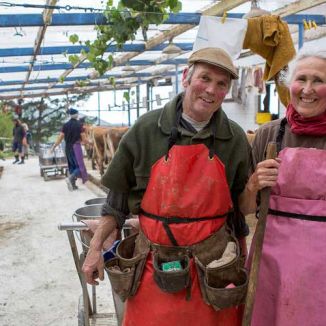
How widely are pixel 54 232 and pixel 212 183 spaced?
5.45 metres

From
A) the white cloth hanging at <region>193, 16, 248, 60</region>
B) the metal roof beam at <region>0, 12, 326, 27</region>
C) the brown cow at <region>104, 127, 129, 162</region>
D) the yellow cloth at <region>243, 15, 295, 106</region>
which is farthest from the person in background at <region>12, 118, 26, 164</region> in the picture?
the yellow cloth at <region>243, 15, 295, 106</region>

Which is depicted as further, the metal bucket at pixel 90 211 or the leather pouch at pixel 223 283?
the metal bucket at pixel 90 211

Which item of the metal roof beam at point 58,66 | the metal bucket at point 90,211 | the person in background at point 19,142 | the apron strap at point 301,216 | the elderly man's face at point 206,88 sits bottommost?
the person in background at point 19,142

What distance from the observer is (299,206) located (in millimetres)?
2037

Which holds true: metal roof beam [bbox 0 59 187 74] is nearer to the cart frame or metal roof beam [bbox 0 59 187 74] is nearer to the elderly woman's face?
the cart frame

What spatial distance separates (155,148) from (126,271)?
57 centimetres

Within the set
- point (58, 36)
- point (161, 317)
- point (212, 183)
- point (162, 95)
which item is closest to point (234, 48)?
point (212, 183)

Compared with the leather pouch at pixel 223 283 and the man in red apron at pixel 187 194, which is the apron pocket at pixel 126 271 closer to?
the man in red apron at pixel 187 194

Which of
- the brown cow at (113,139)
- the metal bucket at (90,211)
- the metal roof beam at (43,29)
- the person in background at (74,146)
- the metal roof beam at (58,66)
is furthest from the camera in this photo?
the metal roof beam at (58,66)

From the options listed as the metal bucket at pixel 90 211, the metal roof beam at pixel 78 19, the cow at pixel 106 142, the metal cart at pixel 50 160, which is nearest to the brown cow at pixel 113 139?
the cow at pixel 106 142

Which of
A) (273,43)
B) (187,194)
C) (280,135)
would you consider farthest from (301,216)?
(273,43)

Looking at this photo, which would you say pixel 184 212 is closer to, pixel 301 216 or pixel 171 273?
pixel 171 273

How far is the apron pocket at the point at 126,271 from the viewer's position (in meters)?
2.14

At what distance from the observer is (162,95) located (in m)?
18.8
